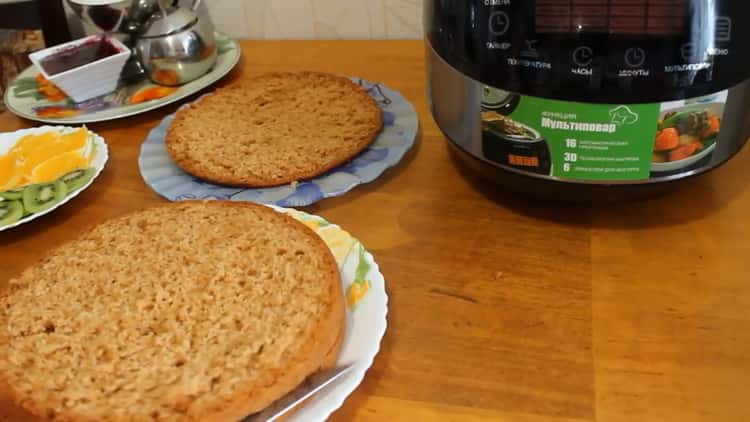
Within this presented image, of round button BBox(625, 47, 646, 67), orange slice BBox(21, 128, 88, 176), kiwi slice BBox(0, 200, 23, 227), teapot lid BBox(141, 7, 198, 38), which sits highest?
round button BBox(625, 47, 646, 67)

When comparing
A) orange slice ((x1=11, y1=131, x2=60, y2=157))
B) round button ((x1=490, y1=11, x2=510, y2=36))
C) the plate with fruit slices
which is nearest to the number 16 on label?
round button ((x1=490, y1=11, x2=510, y2=36))

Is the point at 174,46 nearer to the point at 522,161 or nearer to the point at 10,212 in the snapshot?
the point at 10,212

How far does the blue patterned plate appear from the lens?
78 cm

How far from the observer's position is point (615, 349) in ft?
1.93

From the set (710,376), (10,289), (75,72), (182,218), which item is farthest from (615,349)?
(75,72)

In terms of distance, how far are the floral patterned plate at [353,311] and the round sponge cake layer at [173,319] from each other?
19mm

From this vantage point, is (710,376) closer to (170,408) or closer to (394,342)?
(394,342)

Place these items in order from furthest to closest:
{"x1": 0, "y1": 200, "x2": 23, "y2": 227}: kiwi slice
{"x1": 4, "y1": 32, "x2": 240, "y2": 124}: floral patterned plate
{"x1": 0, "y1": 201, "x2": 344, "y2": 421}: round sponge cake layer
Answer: {"x1": 4, "y1": 32, "x2": 240, "y2": 124}: floral patterned plate, {"x1": 0, "y1": 200, "x2": 23, "y2": 227}: kiwi slice, {"x1": 0, "y1": 201, "x2": 344, "y2": 421}: round sponge cake layer

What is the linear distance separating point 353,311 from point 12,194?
0.43 m

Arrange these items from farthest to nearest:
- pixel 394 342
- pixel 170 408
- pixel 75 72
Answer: pixel 75 72
pixel 394 342
pixel 170 408

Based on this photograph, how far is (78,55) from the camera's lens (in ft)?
3.39

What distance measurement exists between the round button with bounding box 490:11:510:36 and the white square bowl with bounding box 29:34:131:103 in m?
0.57

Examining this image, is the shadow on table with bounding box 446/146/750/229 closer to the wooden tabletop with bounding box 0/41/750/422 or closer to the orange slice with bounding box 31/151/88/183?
the wooden tabletop with bounding box 0/41/750/422

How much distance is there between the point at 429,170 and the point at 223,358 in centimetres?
36
